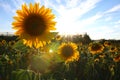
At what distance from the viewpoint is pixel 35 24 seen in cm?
233

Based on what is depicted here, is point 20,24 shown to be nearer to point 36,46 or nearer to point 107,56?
point 36,46

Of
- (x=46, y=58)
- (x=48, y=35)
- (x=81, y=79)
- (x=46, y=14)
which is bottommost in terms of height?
(x=81, y=79)

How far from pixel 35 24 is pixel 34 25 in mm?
28

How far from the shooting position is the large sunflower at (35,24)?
91.1 inches

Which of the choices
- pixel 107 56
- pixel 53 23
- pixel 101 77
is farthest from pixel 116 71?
pixel 53 23

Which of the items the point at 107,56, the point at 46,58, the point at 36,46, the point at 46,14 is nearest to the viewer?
the point at 46,58

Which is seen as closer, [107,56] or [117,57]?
[117,57]

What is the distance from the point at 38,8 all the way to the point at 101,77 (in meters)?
7.21

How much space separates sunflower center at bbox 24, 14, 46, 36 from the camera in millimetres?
2318

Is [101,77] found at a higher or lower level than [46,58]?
lower

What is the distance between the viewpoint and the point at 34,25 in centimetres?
230

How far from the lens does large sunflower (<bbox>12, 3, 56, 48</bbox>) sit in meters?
2.31

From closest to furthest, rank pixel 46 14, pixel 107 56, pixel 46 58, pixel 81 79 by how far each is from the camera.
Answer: pixel 46 58 → pixel 46 14 → pixel 81 79 → pixel 107 56

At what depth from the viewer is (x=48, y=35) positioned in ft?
7.50
